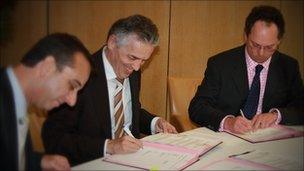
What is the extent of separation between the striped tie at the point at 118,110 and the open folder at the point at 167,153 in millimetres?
274

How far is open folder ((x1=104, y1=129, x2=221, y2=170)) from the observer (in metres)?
1.63

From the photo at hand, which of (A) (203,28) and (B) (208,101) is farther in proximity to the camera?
(A) (203,28)

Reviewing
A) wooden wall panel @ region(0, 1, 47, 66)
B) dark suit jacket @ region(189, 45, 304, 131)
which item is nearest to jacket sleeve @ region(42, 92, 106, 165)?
dark suit jacket @ region(189, 45, 304, 131)

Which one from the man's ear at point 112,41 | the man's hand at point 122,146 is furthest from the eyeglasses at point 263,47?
the man's hand at point 122,146

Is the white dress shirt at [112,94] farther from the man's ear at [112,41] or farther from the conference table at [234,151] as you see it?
the conference table at [234,151]

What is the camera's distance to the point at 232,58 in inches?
109

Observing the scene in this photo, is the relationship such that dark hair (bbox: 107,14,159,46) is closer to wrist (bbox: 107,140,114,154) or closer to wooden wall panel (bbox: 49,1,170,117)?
wrist (bbox: 107,140,114,154)

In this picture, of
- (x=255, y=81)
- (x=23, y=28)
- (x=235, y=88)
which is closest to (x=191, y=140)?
(x=235, y=88)

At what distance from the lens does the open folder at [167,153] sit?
1.63 m

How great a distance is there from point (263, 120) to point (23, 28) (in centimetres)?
331

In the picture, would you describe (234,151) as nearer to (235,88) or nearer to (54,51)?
(235,88)

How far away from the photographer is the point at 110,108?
2.14 metres

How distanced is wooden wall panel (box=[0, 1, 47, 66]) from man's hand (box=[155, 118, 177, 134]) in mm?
2601

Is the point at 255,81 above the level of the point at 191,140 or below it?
above
